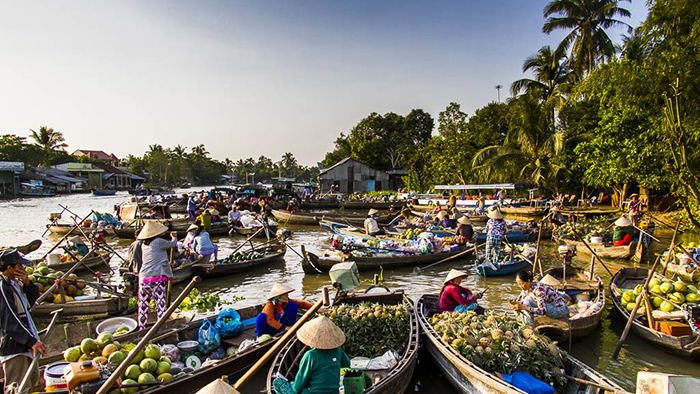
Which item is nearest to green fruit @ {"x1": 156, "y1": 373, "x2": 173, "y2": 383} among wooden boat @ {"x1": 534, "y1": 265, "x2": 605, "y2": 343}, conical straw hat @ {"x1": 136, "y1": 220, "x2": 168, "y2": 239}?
conical straw hat @ {"x1": 136, "y1": 220, "x2": 168, "y2": 239}

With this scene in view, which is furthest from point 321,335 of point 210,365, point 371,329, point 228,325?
point 228,325

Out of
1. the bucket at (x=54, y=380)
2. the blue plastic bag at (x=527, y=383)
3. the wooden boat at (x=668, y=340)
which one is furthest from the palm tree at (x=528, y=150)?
the bucket at (x=54, y=380)

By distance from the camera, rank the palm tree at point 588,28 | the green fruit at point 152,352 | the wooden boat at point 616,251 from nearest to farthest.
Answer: the green fruit at point 152,352, the wooden boat at point 616,251, the palm tree at point 588,28

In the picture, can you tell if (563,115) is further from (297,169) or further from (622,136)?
(297,169)

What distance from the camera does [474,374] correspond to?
4.40 metres

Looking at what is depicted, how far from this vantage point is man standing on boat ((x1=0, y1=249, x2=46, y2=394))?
3.53m

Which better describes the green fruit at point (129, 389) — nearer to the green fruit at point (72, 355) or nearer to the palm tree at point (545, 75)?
the green fruit at point (72, 355)

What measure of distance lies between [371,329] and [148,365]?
2941mm

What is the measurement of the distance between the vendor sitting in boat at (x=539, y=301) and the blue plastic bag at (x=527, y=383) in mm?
1966

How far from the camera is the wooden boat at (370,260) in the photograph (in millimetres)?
10906

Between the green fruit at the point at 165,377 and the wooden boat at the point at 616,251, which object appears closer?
the green fruit at the point at 165,377

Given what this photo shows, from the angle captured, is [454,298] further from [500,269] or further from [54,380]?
[500,269]

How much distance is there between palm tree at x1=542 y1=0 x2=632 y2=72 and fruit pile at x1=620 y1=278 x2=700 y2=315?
883 inches

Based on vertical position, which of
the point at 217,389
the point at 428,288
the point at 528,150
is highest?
the point at 528,150
